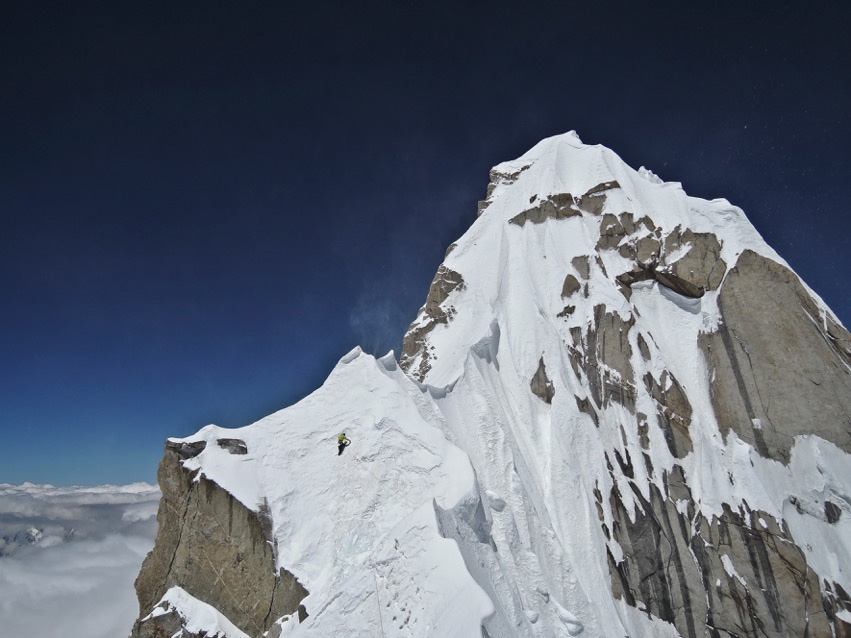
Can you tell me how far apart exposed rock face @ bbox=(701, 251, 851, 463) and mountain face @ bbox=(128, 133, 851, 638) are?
130 millimetres

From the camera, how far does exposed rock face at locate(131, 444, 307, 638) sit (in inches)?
700

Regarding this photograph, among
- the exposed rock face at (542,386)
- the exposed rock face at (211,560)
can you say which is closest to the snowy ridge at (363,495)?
the exposed rock face at (211,560)

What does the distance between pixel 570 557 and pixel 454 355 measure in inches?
583

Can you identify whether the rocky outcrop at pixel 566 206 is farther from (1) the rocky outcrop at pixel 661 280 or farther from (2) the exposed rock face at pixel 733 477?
(2) the exposed rock face at pixel 733 477

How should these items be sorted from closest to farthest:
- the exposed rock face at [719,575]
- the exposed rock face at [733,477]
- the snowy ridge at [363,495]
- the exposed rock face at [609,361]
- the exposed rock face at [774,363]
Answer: the snowy ridge at [363,495], the exposed rock face at [719,575], the exposed rock face at [733,477], the exposed rock face at [774,363], the exposed rock face at [609,361]

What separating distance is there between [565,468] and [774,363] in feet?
50.4

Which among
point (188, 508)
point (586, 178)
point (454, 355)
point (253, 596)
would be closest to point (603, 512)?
point (454, 355)

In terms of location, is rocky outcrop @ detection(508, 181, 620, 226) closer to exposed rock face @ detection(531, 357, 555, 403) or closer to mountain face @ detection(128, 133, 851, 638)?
mountain face @ detection(128, 133, 851, 638)

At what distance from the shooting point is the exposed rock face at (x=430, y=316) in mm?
38625

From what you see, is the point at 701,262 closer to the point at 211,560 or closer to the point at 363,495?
the point at 363,495

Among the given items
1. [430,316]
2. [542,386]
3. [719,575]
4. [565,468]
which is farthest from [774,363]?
[430,316]

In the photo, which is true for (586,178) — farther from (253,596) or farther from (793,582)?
(253,596)

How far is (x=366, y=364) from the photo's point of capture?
25219 millimetres

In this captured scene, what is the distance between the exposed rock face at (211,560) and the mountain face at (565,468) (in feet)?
0.34
